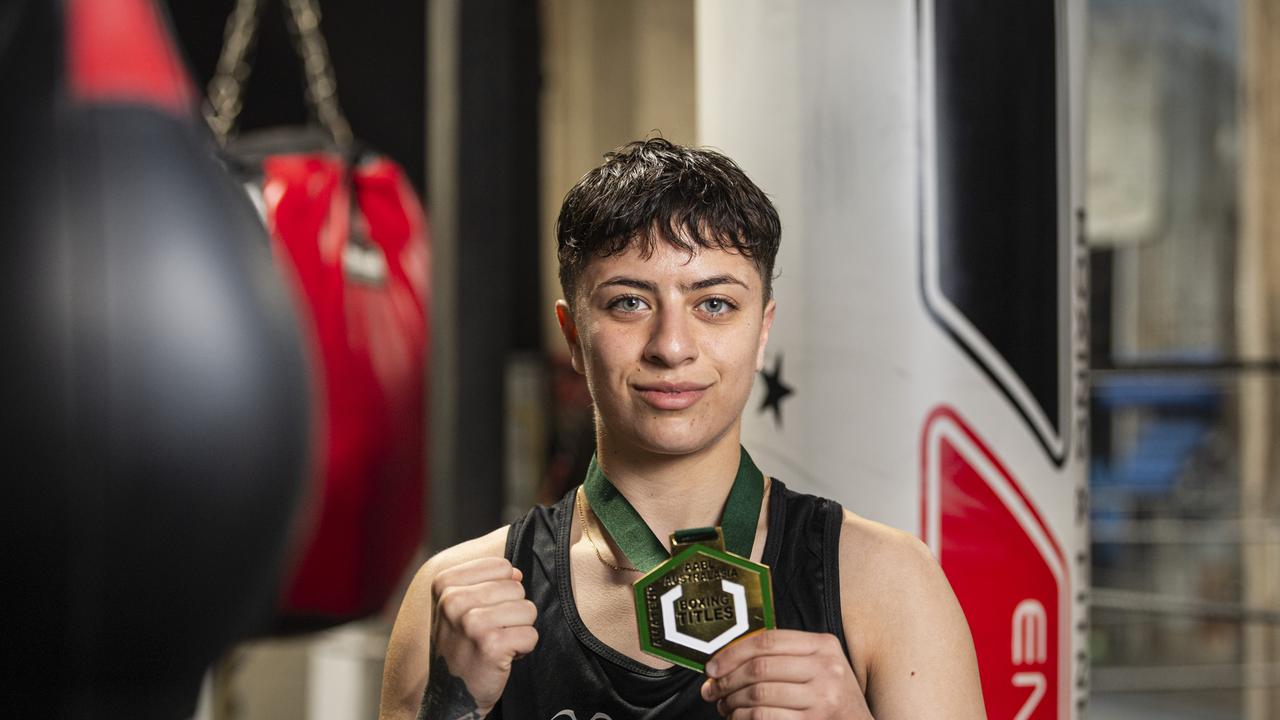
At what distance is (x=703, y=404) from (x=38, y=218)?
0.86 ft

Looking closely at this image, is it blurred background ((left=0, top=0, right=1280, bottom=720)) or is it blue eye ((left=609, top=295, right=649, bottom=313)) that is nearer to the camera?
blue eye ((left=609, top=295, right=649, bottom=313))

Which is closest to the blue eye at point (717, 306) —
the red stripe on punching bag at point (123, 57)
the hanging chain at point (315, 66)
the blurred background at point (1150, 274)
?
the red stripe on punching bag at point (123, 57)

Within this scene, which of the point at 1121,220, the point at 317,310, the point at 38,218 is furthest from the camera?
the point at 1121,220

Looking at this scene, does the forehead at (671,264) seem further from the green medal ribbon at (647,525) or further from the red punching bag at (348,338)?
the red punching bag at (348,338)

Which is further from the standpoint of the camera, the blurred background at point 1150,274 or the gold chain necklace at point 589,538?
the blurred background at point 1150,274

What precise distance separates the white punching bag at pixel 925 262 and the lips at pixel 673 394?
191 mm

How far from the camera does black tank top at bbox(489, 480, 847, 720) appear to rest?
593 mm

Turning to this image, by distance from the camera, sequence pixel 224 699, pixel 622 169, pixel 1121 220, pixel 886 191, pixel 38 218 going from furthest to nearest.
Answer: pixel 1121 220 → pixel 224 699 → pixel 886 191 → pixel 622 169 → pixel 38 218

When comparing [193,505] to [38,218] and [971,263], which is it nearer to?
[38,218]

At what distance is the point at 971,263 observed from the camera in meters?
0.74

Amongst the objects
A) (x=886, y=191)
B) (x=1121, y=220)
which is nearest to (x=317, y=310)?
(x=886, y=191)

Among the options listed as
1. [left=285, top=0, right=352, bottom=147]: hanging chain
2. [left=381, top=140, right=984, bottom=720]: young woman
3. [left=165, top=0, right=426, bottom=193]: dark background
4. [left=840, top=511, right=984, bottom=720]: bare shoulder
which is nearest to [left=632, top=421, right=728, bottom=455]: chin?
[left=381, top=140, right=984, bottom=720]: young woman

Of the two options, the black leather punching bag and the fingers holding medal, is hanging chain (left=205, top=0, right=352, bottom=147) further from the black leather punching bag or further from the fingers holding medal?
the fingers holding medal

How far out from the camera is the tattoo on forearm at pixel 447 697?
59cm
